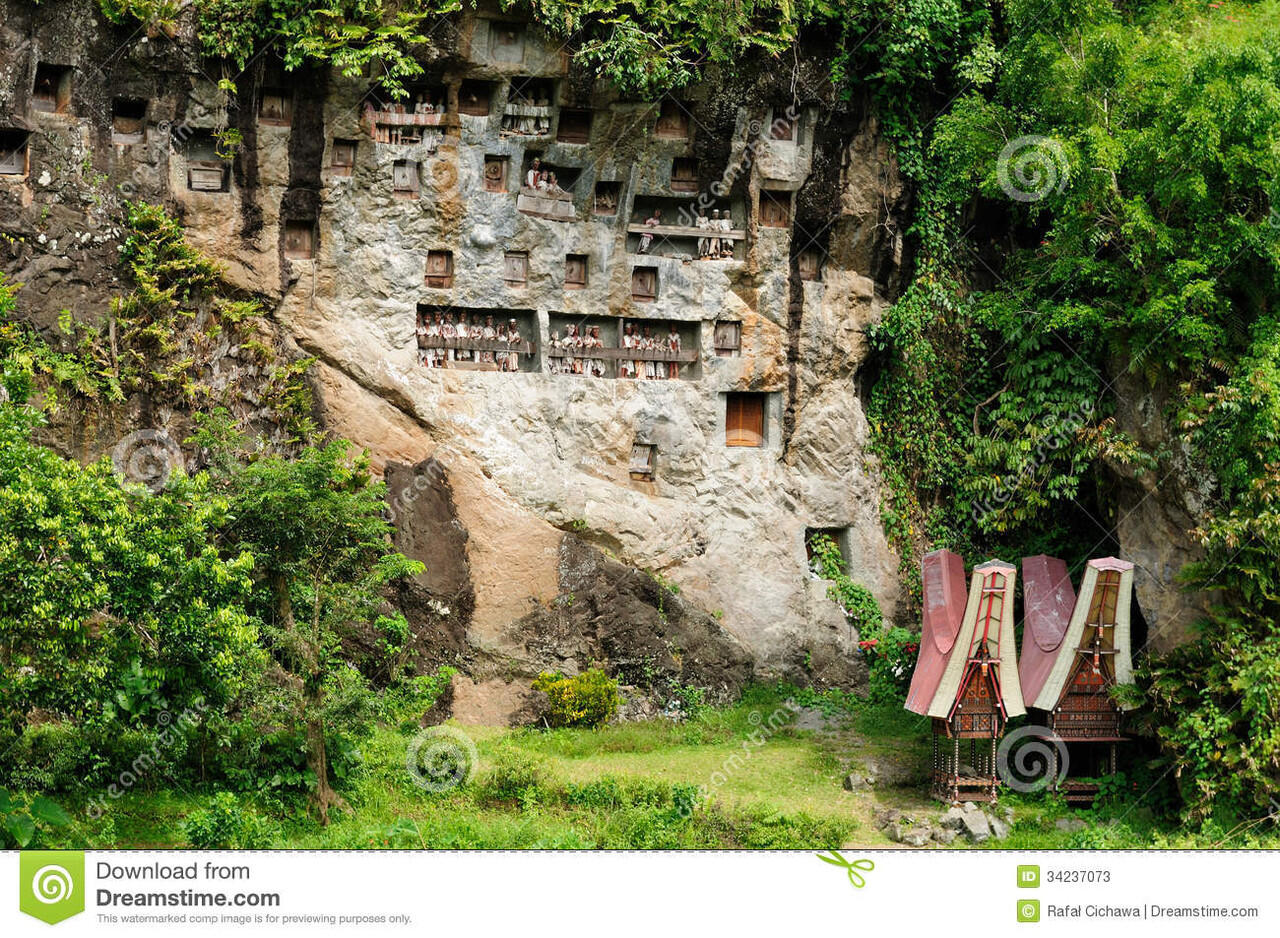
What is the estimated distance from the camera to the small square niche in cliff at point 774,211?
2462cm

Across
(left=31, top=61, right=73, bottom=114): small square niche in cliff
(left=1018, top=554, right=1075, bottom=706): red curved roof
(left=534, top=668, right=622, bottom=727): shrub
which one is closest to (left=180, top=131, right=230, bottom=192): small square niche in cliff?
(left=31, top=61, right=73, bottom=114): small square niche in cliff

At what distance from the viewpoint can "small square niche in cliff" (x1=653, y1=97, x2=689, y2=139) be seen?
23.9 m

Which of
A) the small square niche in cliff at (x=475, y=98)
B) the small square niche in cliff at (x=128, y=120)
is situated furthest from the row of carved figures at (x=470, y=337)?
the small square niche in cliff at (x=128, y=120)

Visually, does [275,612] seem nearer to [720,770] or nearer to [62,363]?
[62,363]

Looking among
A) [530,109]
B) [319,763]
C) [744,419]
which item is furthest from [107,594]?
[744,419]

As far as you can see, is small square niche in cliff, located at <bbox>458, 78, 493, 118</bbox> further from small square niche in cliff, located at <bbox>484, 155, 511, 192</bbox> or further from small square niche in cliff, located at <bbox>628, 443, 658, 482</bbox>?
small square niche in cliff, located at <bbox>628, 443, 658, 482</bbox>

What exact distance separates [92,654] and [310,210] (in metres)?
9.40

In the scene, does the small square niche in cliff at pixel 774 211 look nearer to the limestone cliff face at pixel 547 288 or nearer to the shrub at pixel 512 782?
the limestone cliff face at pixel 547 288

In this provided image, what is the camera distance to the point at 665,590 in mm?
23281

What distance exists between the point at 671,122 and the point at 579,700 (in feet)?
33.5

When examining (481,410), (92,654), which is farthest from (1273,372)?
(92,654)

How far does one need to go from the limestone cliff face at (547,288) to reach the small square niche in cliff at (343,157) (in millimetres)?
37

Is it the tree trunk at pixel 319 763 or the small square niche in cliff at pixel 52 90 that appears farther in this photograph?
the small square niche in cliff at pixel 52 90

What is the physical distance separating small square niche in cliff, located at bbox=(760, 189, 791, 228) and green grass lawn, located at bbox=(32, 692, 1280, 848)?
9.43m
